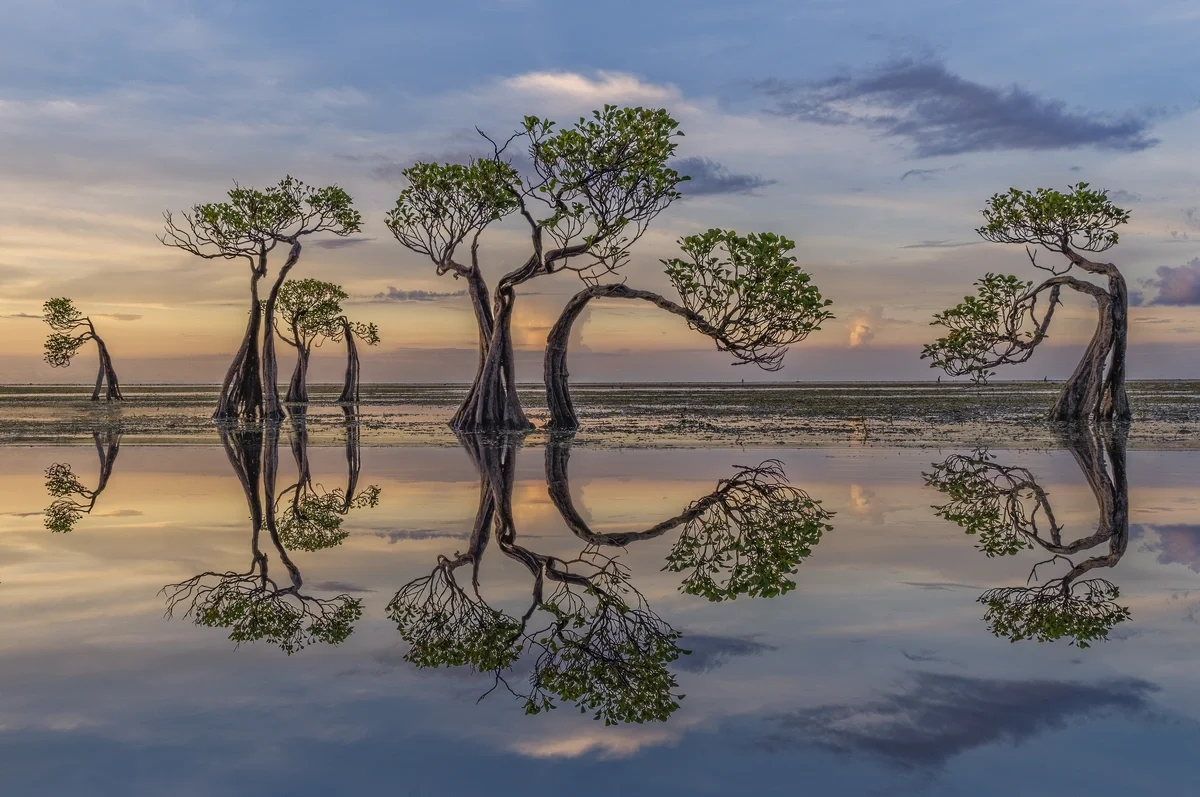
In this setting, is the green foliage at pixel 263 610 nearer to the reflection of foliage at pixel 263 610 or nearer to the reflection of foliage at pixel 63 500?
the reflection of foliage at pixel 263 610

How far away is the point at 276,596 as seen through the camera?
9.30m

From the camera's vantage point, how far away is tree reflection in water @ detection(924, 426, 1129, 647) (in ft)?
26.8

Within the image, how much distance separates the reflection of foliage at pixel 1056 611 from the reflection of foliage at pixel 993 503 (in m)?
1.82

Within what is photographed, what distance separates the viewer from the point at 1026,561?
35.0 feet

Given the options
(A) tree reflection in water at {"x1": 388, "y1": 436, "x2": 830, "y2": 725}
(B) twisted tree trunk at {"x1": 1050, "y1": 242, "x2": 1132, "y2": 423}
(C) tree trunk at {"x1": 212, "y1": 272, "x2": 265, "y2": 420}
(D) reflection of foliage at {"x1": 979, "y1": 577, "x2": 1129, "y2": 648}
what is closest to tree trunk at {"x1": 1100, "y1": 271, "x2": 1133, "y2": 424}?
(B) twisted tree trunk at {"x1": 1050, "y1": 242, "x2": 1132, "y2": 423}

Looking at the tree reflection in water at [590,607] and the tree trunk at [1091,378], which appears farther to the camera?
the tree trunk at [1091,378]

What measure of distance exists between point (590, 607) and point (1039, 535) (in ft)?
22.5

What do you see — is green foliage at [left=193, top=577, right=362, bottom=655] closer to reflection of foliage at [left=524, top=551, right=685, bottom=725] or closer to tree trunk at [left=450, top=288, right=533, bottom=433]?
reflection of foliage at [left=524, top=551, right=685, bottom=725]

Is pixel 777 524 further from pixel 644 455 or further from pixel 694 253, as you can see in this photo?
pixel 694 253

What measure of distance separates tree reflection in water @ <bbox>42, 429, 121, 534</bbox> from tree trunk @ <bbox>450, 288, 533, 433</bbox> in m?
11.2

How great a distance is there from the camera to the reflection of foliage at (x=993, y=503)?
1222 cm

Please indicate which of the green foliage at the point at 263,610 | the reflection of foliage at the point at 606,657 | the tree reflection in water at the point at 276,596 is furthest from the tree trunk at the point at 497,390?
the reflection of foliage at the point at 606,657

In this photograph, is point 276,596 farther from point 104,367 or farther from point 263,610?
point 104,367

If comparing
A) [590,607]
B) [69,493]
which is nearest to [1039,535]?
[590,607]
